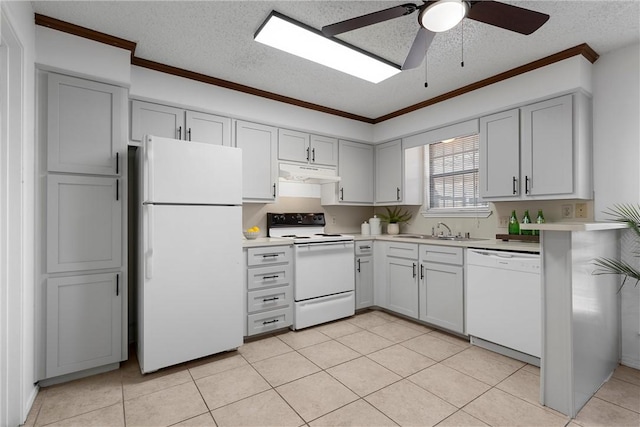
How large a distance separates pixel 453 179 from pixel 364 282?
1.68 metres

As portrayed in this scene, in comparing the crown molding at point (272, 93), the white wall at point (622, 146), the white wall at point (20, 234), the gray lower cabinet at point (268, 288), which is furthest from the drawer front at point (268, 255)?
the white wall at point (622, 146)

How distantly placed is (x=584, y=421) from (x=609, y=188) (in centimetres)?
185

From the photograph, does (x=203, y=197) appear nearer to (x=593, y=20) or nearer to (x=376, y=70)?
(x=376, y=70)

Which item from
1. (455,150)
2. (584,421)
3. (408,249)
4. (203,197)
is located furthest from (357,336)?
(455,150)

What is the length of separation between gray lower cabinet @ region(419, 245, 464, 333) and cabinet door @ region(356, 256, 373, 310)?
2.28 feet

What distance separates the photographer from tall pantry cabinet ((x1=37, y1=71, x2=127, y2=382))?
2.21 meters

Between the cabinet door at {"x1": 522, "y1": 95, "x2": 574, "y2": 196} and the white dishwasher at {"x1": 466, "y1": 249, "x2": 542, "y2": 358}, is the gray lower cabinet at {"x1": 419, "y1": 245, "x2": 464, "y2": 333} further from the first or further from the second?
the cabinet door at {"x1": 522, "y1": 95, "x2": 574, "y2": 196}

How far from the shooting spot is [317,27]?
2307 millimetres

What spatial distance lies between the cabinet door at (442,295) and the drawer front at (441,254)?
52 mm

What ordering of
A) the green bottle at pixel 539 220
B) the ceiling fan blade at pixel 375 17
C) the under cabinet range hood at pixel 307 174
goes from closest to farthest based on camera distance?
the ceiling fan blade at pixel 375 17 < the green bottle at pixel 539 220 < the under cabinet range hood at pixel 307 174

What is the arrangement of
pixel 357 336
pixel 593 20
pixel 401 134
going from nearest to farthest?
1. pixel 593 20
2. pixel 357 336
3. pixel 401 134

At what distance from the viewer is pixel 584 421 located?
71.1 inches

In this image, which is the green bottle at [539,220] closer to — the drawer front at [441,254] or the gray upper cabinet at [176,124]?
the drawer front at [441,254]

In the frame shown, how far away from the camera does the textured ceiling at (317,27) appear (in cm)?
209
